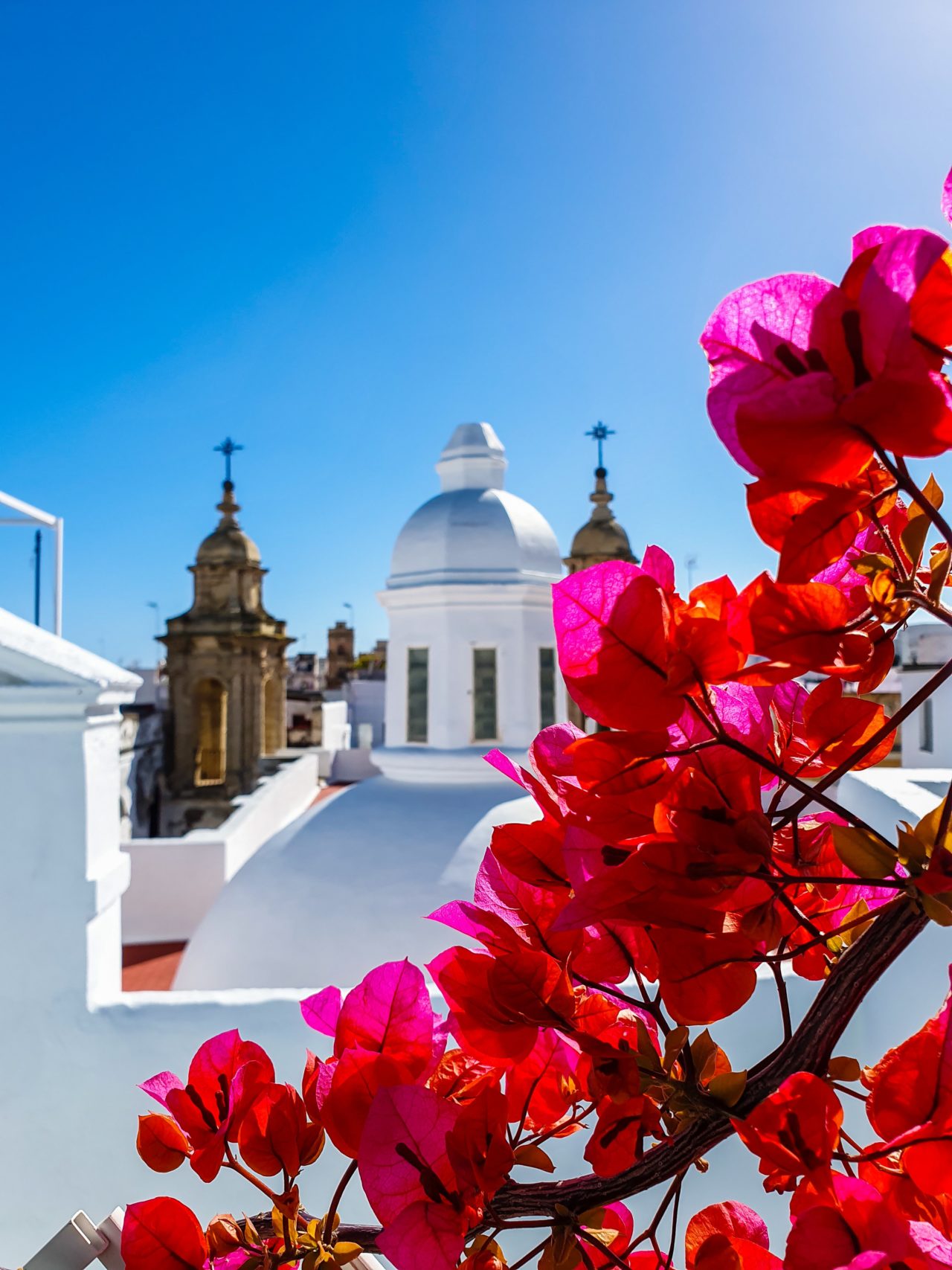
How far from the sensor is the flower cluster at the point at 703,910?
404 mm

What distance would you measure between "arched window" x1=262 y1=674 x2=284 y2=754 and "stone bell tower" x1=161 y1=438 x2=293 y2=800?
0.08m

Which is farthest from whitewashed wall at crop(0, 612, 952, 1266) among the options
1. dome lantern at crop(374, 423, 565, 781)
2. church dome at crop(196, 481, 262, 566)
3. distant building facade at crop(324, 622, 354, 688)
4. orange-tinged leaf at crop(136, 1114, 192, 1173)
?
distant building facade at crop(324, 622, 354, 688)

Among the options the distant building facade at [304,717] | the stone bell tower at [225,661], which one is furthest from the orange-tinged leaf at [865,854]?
the distant building facade at [304,717]

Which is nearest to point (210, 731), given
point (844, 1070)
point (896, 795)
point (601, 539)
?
point (601, 539)

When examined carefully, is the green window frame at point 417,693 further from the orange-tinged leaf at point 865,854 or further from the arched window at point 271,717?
the arched window at point 271,717

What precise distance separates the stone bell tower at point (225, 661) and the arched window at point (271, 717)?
3.0 inches

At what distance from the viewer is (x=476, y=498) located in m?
6.45

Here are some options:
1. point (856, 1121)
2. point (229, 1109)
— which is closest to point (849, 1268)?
point (229, 1109)

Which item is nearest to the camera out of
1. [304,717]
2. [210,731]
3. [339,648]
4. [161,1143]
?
[161,1143]

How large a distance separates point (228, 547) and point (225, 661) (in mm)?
2377

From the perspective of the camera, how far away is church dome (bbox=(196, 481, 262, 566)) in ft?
57.6

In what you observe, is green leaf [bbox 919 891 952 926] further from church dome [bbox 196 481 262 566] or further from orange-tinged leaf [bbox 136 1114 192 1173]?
church dome [bbox 196 481 262 566]

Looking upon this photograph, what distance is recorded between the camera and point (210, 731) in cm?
1859

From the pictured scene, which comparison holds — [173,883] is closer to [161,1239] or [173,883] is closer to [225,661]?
A: [161,1239]
